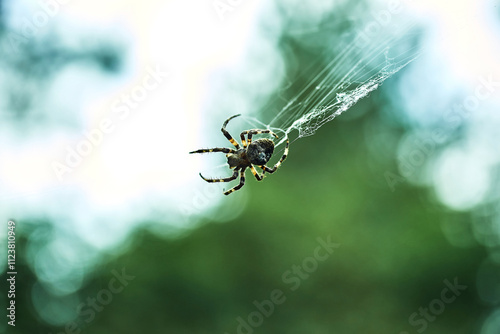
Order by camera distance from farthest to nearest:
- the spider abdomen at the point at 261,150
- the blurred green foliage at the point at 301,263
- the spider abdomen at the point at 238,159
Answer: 1. the blurred green foliage at the point at 301,263
2. the spider abdomen at the point at 238,159
3. the spider abdomen at the point at 261,150

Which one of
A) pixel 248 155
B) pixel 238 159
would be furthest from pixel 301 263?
pixel 248 155

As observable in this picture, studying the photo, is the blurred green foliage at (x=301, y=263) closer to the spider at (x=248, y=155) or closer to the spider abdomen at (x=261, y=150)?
the spider at (x=248, y=155)

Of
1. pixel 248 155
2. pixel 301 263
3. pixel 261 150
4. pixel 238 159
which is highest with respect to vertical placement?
pixel 238 159

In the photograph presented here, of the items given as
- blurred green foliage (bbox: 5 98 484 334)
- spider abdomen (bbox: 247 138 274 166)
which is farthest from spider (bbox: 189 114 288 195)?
blurred green foliage (bbox: 5 98 484 334)

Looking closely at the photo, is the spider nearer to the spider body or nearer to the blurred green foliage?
the spider body

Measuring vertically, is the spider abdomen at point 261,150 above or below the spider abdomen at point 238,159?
below

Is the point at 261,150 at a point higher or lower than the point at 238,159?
lower

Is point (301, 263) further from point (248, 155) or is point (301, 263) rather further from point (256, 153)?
point (256, 153)

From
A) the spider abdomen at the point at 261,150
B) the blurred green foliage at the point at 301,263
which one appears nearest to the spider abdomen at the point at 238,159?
the spider abdomen at the point at 261,150
